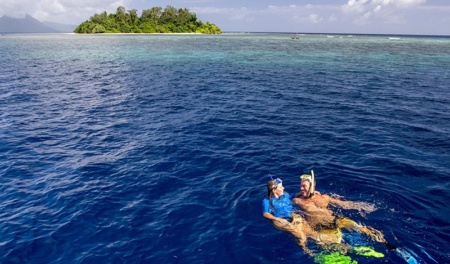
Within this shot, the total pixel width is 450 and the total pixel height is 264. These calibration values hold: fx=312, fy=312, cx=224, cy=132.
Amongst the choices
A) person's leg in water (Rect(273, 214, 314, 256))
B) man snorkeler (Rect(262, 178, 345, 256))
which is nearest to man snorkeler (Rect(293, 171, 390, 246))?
man snorkeler (Rect(262, 178, 345, 256))

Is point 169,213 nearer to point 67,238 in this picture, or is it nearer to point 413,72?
point 67,238

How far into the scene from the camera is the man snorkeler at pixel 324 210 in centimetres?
1156

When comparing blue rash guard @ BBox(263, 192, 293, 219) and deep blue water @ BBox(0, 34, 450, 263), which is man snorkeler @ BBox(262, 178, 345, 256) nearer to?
blue rash guard @ BBox(263, 192, 293, 219)

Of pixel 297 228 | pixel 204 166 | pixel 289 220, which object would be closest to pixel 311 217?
pixel 289 220

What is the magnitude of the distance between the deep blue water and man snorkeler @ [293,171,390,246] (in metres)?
0.66

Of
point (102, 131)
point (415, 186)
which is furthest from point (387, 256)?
point (102, 131)

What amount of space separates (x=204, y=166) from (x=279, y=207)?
6.02 meters

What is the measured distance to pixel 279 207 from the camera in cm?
1322

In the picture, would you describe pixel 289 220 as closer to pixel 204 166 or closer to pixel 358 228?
pixel 358 228

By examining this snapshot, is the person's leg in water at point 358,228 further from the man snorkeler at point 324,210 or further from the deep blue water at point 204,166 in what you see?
the deep blue water at point 204,166

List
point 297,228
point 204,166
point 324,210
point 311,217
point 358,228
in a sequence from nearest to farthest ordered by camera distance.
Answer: point 358,228 → point 297,228 → point 311,217 → point 324,210 → point 204,166

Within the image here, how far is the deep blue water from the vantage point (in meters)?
11.6

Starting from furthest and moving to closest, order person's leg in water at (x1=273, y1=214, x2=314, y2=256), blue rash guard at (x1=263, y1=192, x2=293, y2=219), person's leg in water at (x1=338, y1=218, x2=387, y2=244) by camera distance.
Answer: blue rash guard at (x1=263, y1=192, x2=293, y2=219) → person's leg in water at (x1=338, y1=218, x2=387, y2=244) → person's leg in water at (x1=273, y1=214, x2=314, y2=256)

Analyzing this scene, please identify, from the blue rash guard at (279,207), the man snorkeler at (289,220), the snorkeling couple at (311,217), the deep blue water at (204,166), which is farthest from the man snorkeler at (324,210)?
the deep blue water at (204,166)
